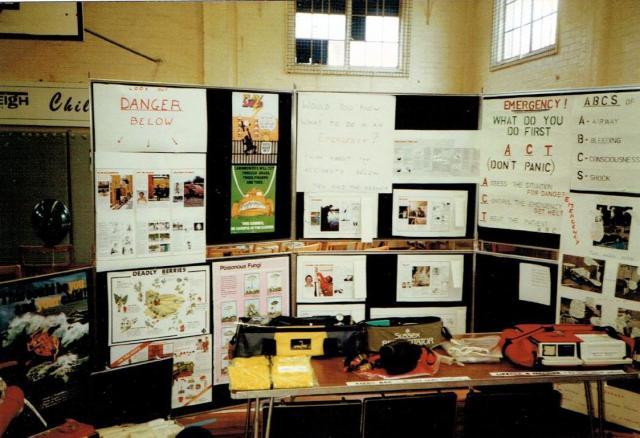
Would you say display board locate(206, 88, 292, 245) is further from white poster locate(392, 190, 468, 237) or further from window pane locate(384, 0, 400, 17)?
window pane locate(384, 0, 400, 17)

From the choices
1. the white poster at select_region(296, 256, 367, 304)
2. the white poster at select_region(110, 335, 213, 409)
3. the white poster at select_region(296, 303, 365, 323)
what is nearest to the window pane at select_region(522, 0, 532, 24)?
the white poster at select_region(296, 256, 367, 304)

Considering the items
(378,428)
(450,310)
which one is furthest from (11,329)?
(450,310)

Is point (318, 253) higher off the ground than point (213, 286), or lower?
higher

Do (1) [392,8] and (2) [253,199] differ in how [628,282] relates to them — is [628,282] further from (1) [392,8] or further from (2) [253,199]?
(1) [392,8]

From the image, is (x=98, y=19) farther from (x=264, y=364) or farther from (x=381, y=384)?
(x=381, y=384)

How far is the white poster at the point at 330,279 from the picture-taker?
11.2ft

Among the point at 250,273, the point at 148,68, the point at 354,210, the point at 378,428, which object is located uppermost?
the point at 148,68

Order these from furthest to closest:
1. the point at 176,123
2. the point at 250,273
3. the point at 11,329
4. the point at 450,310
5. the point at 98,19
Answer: the point at 98,19 → the point at 450,310 → the point at 250,273 → the point at 176,123 → the point at 11,329

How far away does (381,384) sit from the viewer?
8.12 feet

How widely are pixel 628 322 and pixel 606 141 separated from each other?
3.67ft

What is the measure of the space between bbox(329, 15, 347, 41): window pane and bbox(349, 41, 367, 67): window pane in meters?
0.21

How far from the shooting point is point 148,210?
3.03 metres

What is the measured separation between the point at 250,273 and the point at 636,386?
2651mm

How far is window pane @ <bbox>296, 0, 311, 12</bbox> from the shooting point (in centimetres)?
721
